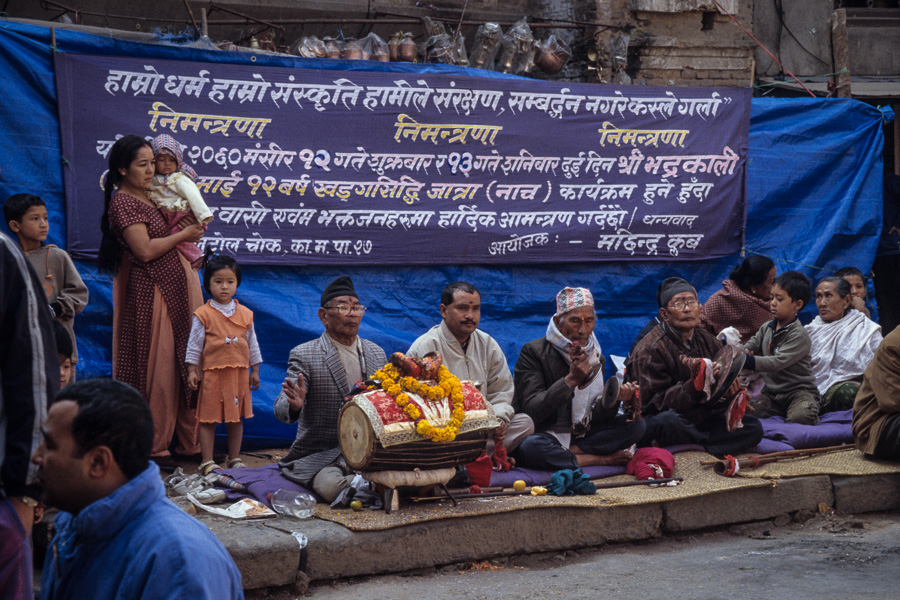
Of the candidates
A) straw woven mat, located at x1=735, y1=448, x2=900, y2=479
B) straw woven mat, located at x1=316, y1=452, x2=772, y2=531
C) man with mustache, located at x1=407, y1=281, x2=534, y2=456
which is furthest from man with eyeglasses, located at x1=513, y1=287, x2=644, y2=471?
straw woven mat, located at x1=735, y1=448, x2=900, y2=479

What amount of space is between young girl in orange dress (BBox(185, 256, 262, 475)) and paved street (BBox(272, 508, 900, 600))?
1.40m

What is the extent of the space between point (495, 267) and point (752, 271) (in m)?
2.04

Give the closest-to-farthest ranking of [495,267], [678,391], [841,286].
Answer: [678,391], [495,267], [841,286]

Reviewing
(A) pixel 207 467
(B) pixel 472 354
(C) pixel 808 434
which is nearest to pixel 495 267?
(B) pixel 472 354

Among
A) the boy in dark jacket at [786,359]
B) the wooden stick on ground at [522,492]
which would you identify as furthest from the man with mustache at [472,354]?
the boy in dark jacket at [786,359]

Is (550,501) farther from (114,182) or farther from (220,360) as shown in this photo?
(114,182)

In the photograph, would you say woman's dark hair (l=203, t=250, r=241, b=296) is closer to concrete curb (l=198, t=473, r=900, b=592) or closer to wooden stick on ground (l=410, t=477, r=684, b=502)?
concrete curb (l=198, t=473, r=900, b=592)

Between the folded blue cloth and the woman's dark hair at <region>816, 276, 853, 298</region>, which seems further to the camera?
the woman's dark hair at <region>816, 276, 853, 298</region>

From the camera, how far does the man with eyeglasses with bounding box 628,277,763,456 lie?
6.37m

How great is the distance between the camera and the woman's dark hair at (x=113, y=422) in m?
1.94

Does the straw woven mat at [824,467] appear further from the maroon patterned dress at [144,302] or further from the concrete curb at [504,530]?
the maroon patterned dress at [144,302]

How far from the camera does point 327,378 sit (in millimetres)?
5328

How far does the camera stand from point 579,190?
759 centimetres

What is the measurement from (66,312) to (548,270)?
12.2 feet
